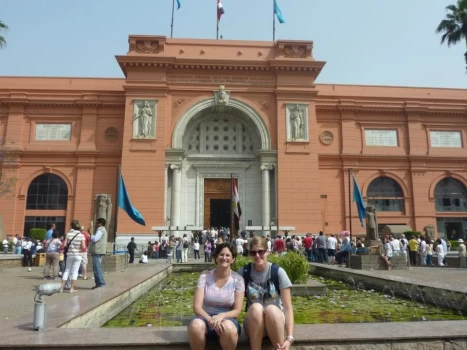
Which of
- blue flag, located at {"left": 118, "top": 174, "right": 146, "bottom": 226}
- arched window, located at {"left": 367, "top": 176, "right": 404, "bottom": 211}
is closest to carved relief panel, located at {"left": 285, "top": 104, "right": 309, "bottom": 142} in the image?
arched window, located at {"left": 367, "top": 176, "right": 404, "bottom": 211}

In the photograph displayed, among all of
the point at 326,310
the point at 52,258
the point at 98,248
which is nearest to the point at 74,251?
the point at 98,248

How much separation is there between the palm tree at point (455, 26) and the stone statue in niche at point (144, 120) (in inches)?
787

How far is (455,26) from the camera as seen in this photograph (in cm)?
2627

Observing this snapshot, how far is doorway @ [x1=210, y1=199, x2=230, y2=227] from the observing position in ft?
85.8

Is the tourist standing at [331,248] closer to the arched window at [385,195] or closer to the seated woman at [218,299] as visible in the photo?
the arched window at [385,195]

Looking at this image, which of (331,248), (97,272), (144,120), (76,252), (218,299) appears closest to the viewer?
(218,299)

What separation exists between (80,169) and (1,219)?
548 cm

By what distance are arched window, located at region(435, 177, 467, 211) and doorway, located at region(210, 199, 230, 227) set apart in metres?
14.7

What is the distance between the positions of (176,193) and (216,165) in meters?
3.50

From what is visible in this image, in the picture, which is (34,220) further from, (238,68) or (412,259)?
(412,259)

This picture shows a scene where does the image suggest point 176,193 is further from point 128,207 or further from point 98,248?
point 98,248

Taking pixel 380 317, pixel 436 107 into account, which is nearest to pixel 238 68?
pixel 436 107

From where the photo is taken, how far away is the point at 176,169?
2458 cm

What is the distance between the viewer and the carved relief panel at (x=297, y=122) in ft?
82.4
